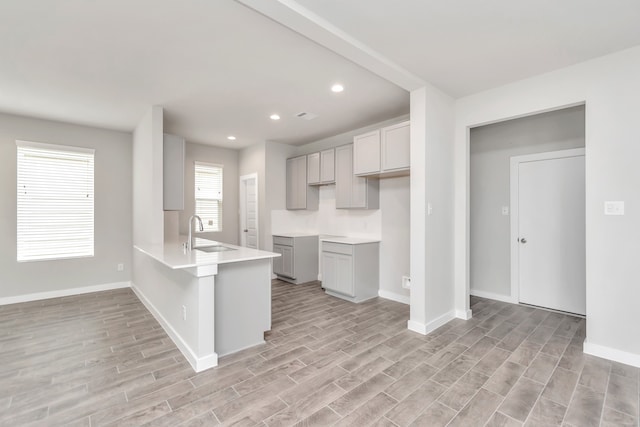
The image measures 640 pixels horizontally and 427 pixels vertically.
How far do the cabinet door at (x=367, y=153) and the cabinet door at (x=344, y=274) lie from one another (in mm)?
1265

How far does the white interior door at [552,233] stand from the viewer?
355 cm

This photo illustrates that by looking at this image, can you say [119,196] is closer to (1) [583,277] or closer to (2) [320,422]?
(2) [320,422]

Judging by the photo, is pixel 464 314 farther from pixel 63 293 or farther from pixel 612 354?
pixel 63 293

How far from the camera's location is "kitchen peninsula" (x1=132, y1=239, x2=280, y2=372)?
7.97 feet

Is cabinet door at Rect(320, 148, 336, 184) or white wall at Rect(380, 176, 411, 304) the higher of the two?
cabinet door at Rect(320, 148, 336, 184)

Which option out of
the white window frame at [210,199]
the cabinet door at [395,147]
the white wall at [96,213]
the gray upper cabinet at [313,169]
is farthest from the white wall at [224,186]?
the cabinet door at [395,147]

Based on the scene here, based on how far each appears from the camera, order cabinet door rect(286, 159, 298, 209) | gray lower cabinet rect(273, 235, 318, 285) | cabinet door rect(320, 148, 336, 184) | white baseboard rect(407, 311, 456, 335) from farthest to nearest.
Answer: cabinet door rect(286, 159, 298, 209) < gray lower cabinet rect(273, 235, 318, 285) < cabinet door rect(320, 148, 336, 184) < white baseboard rect(407, 311, 456, 335)

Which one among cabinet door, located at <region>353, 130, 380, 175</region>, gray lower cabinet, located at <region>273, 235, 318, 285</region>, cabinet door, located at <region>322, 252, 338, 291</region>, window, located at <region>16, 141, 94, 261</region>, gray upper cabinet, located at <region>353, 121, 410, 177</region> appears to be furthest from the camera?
gray lower cabinet, located at <region>273, 235, 318, 285</region>

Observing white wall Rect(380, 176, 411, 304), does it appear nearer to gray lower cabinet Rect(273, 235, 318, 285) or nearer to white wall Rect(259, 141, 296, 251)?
gray lower cabinet Rect(273, 235, 318, 285)

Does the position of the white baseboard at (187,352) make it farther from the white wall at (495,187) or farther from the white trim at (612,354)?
the white wall at (495,187)

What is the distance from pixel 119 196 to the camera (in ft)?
16.5

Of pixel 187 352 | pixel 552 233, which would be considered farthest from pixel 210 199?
pixel 552 233

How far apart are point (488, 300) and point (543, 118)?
2.52 metres

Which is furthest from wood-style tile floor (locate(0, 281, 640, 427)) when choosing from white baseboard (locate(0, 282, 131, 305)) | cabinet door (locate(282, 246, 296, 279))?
cabinet door (locate(282, 246, 296, 279))
